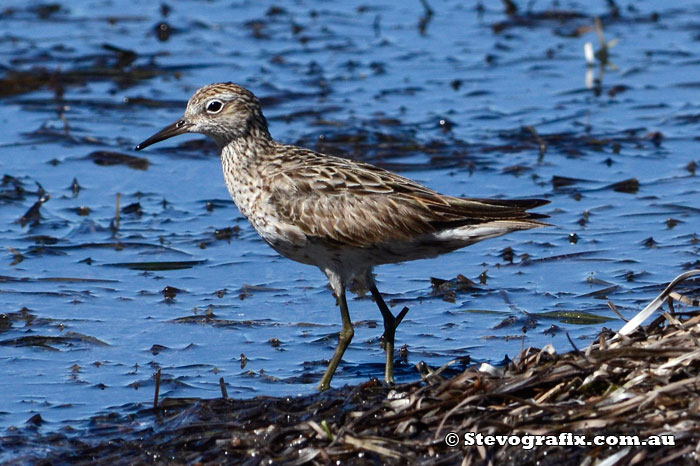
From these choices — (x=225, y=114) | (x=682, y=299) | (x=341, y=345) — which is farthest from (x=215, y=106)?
(x=682, y=299)

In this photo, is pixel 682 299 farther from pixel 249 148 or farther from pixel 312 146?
pixel 312 146

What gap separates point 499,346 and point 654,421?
2341 millimetres

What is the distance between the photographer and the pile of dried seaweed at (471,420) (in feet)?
18.5

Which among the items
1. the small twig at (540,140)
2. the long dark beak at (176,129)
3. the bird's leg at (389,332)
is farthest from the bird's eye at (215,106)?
the small twig at (540,140)

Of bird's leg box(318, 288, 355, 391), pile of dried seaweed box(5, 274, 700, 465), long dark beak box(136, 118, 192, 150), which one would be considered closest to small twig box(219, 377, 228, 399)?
pile of dried seaweed box(5, 274, 700, 465)

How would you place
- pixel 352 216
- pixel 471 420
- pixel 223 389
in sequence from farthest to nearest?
pixel 352 216
pixel 223 389
pixel 471 420

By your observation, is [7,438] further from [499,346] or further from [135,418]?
[499,346]

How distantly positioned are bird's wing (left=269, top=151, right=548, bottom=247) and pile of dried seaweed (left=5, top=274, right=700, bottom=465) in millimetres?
1046

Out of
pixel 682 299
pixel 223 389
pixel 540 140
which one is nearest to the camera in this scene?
pixel 682 299

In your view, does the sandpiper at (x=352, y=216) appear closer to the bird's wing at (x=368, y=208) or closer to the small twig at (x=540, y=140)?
the bird's wing at (x=368, y=208)

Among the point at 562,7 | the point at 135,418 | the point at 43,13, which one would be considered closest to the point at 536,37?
the point at 562,7

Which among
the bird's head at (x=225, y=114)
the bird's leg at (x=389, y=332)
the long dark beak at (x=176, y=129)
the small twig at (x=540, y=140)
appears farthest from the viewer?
the small twig at (x=540, y=140)

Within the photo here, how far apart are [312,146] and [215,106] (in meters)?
4.28

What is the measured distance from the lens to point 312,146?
12.4m
